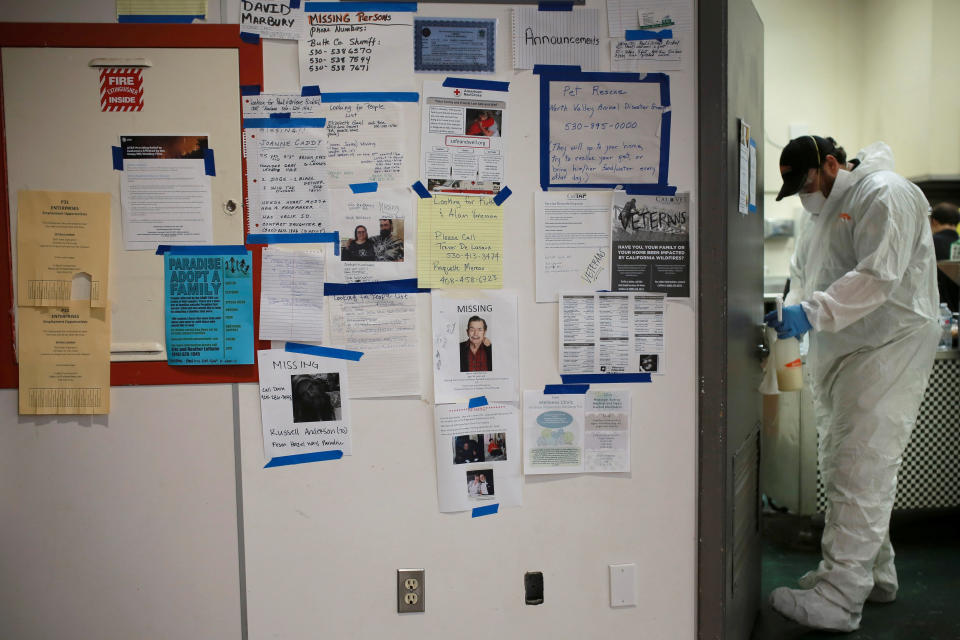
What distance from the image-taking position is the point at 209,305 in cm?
170

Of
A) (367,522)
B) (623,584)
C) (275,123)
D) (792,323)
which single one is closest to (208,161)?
(275,123)

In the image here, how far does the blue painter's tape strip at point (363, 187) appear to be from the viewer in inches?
67.0

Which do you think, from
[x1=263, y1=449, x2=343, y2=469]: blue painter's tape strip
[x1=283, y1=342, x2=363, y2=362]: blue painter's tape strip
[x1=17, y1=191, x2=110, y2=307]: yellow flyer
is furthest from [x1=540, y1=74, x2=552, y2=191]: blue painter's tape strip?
[x1=17, y1=191, x2=110, y2=307]: yellow flyer

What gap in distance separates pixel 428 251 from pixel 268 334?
0.49 meters

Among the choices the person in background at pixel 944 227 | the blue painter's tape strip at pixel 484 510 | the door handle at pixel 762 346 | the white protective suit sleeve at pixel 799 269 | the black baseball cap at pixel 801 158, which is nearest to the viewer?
the blue painter's tape strip at pixel 484 510

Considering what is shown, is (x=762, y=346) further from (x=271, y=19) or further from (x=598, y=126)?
(x=271, y=19)

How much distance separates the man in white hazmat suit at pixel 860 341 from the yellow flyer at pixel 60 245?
2085 millimetres

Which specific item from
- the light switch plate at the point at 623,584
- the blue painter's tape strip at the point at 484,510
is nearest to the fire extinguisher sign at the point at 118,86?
the blue painter's tape strip at the point at 484,510

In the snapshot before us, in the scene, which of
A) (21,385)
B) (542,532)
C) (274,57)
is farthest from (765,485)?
(21,385)

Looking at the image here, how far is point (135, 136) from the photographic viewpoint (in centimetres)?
168

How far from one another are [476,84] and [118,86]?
3.10 ft

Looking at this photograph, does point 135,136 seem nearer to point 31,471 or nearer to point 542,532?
point 31,471

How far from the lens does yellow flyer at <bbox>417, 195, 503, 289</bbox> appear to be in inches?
67.6

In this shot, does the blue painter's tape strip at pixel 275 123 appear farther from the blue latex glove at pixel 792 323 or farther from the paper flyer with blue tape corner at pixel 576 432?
the blue latex glove at pixel 792 323
